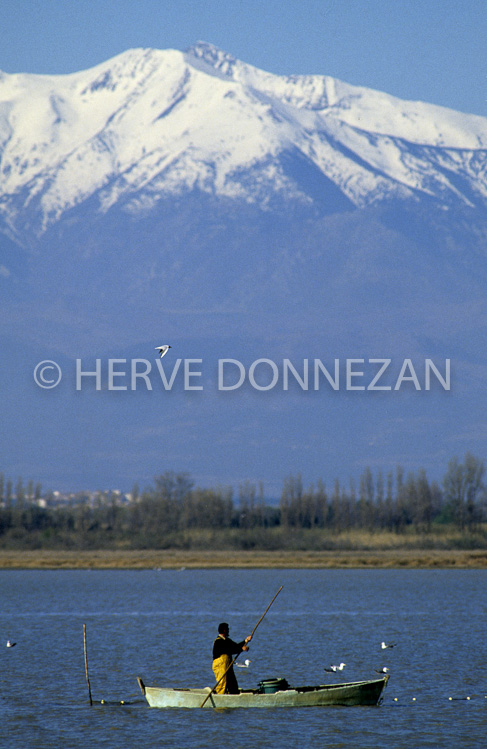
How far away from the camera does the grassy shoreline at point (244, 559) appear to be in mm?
92125

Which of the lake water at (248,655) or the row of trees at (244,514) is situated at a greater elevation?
the row of trees at (244,514)

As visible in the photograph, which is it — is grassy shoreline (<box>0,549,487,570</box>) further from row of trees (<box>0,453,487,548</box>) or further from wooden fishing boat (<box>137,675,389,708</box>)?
wooden fishing boat (<box>137,675,389,708</box>)

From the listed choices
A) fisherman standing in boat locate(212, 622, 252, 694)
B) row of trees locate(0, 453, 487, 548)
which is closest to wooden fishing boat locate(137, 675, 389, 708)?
fisherman standing in boat locate(212, 622, 252, 694)

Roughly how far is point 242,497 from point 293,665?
4040 inches

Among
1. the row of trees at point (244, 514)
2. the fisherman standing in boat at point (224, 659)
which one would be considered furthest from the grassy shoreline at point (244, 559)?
the fisherman standing in boat at point (224, 659)

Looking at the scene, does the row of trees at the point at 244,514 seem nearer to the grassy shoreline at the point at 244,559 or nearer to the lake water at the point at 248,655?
the grassy shoreline at the point at 244,559

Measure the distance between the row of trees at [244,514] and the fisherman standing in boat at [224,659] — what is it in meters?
80.8

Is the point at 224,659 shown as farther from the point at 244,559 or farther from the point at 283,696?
the point at 244,559

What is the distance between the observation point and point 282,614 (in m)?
54.4

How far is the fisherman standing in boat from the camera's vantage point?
28.5 metres

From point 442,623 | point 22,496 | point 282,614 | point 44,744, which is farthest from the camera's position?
point 22,496

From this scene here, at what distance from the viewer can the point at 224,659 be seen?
2867cm

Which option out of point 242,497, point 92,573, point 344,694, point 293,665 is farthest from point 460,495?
point 344,694

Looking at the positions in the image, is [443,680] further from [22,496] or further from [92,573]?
[22,496]
